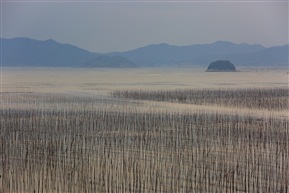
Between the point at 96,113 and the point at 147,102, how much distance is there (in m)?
3.11

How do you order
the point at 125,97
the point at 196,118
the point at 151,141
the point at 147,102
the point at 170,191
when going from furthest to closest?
the point at 125,97
the point at 147,102
the point at 196,118
the point at 151,141
the point at 170,191

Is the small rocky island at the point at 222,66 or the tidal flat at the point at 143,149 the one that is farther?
the small rocky island at the point at 222,66

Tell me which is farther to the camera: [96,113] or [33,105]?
[33,105]

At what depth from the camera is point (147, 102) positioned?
13.4 meters

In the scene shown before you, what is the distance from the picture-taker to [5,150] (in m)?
6.85

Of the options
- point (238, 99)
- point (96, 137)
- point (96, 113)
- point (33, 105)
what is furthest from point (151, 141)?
point (238, 99)

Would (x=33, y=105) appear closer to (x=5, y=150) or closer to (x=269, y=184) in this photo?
(x=5, y=150)

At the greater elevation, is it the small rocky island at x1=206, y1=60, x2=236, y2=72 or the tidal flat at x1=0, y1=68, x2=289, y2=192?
the small rocky island at x1=206, y1=60, x2=236, y2=72

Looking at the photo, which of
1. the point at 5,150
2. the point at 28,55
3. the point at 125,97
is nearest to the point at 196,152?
the point at 5,150

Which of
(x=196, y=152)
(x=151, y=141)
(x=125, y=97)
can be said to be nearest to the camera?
(x=196, y=152)

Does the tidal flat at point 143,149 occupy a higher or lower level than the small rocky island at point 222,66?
lower

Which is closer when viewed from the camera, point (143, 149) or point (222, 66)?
point (143, 149)

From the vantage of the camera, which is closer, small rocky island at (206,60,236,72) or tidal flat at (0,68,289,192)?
tidal flat at (0,68,289,192)

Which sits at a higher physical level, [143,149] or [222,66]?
[222,66]
